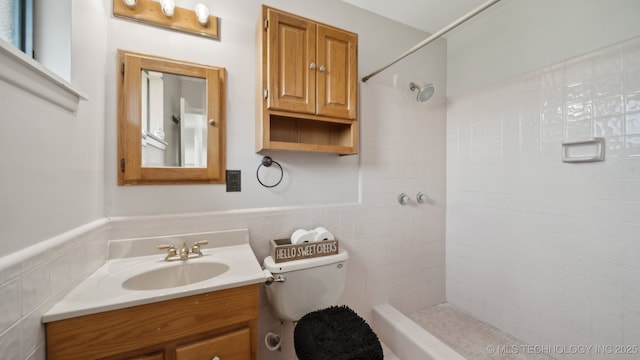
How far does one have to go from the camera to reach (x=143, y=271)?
40.5 inches

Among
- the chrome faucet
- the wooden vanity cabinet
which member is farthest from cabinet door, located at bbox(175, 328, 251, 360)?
the chrome faucet

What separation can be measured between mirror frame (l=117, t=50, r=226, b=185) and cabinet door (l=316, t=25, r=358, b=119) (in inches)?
22.7

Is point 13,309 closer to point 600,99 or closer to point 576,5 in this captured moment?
point 600,99

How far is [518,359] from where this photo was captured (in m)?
1.46

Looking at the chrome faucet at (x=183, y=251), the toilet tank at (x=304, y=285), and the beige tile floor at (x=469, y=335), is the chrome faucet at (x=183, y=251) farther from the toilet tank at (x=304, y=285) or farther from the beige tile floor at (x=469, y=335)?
the beige tile floor at (x=469, y=335)

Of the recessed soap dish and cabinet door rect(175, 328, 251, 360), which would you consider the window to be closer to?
cabinet door rect(175, 328, 251, 360)

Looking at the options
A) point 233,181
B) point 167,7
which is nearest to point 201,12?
point 167,7

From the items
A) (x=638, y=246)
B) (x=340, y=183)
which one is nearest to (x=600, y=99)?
(x=638, y=246)

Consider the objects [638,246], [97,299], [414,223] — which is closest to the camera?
[97,299]

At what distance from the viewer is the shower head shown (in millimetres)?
1721

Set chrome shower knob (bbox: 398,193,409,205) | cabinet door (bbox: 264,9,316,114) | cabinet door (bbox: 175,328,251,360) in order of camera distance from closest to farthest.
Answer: cabinet door (bbox: 175,328,251,360) < cabinet door (bbox: 264,9,316,114) < chrome shower knob (bbox: 398,193,409,205)

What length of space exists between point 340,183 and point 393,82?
91 cm

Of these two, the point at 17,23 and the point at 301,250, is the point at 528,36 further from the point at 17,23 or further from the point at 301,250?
the point at 17,23

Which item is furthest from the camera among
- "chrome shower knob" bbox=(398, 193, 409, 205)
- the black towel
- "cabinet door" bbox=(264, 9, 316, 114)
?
"chrome shower knob" bbox=(398, 193, 409, 205)
